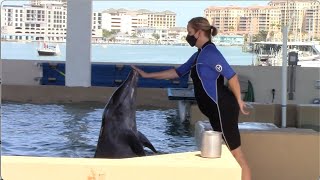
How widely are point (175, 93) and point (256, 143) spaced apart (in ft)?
19.7

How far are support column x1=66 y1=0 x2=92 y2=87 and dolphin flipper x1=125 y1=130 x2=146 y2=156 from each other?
7.88 metres

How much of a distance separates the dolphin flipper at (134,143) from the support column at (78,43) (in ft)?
25.9

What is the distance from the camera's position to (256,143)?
5.22 meters

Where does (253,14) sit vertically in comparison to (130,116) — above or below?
above

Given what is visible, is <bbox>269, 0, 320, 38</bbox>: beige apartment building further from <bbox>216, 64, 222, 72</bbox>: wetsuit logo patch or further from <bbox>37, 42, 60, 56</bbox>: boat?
<bbox>37, 42, 60, 56</bbox>: boat

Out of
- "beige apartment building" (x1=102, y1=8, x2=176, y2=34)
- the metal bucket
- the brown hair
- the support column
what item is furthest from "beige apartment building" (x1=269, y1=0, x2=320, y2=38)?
the metal bucket

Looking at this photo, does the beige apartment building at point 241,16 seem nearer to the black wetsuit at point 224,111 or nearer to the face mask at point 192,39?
the face mask at point 192,39

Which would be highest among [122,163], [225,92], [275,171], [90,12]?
[90,12]

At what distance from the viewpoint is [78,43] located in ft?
44.6

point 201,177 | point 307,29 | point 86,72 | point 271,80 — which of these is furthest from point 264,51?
point 201,177

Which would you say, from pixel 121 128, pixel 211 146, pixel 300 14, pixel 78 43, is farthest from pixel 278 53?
pixel 211 146

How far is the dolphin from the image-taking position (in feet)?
18.5

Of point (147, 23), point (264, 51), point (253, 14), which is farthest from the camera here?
point (264, 51)

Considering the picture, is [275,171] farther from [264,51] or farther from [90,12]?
[264,51]
